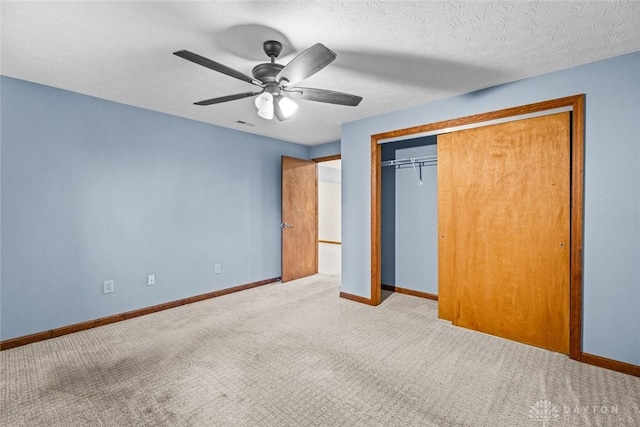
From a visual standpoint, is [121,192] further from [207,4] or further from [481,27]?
[481,27]

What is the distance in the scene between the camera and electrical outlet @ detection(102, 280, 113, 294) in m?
3.30

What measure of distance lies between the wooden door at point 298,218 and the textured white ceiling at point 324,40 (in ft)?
7.50

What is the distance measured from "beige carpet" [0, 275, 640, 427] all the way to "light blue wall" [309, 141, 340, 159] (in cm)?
303

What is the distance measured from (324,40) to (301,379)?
7.82 ft

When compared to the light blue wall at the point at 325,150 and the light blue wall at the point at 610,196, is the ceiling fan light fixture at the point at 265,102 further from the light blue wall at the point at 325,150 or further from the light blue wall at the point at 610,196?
the light blue wall at the point at 325,150

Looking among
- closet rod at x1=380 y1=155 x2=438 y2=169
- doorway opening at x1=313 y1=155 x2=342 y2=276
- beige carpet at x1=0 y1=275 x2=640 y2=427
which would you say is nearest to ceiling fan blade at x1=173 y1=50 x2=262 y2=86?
beige carpet at x1=0 y1=275 x2=640 y2=427

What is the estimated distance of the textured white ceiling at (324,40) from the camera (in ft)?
5.83

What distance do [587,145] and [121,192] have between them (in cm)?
444

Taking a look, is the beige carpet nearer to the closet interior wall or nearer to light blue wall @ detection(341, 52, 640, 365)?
light blue wall @ detection(341, 52, 640, 365)

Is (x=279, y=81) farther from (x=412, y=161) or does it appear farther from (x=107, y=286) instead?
(x=107, y=286)

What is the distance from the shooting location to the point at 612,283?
2393 mm

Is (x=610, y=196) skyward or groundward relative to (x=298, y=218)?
skyward

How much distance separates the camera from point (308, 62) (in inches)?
69.3

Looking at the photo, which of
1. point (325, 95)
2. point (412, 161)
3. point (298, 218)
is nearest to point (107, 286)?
point (298, 218)
